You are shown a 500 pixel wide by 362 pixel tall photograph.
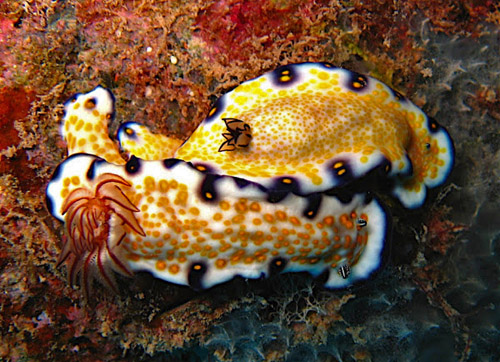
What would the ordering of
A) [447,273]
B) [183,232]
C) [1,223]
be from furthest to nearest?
[447,273], [1,223], [183,232]

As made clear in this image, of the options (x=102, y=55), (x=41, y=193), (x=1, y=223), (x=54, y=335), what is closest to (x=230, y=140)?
(x=102, y=55)

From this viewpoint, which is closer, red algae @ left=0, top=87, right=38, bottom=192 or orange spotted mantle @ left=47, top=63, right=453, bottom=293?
orange spotted mantle @ left=47, top=63, right=453, bottom=293

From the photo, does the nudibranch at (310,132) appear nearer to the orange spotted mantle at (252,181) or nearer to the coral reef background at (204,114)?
the orange spotted mantle at (252,181)

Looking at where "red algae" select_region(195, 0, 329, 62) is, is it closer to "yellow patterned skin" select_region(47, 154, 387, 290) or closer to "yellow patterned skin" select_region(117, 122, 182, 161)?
"yellow patterned skin" select_region(117, 122, 182, 161)

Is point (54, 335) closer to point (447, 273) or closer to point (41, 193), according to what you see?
point (41, 193)

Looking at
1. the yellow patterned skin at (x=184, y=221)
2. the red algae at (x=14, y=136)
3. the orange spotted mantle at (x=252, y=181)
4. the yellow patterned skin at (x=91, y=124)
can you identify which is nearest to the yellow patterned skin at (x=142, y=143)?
the orange spotted mantle at (x=252, y=181)

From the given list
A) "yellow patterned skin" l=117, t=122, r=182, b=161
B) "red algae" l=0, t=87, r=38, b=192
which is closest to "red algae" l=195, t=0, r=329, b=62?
"yellow patterned skin" l=117, t=122, r=182, b=161
